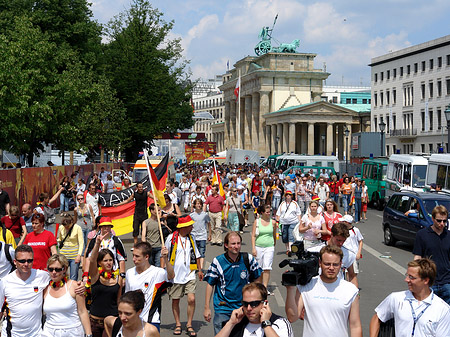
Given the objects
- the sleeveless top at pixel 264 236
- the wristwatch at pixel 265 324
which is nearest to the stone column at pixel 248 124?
the sleeveless top at pixel 264 236

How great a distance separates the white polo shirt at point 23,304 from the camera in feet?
21.0

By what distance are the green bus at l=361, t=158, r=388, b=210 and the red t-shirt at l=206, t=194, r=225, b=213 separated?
14773mm

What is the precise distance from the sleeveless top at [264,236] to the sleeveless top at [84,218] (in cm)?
404

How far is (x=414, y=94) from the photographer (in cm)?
7362

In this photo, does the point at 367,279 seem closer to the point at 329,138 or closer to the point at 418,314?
the point at 418,314

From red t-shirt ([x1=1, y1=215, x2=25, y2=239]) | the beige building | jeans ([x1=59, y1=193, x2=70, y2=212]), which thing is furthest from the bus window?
the beige building

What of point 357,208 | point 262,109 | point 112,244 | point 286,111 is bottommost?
point 357,208

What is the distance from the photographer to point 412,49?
73188 millimetres

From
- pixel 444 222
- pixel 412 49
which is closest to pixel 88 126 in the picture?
pixel 444 222

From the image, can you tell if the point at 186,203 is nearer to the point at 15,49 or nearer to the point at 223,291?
the point at 15,49

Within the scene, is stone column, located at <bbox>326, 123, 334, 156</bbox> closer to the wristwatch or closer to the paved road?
the paved road

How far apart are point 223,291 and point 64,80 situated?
3000 cm

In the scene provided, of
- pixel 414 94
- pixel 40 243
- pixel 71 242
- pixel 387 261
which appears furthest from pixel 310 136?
pixel 40 243

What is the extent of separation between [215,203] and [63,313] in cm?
1239
